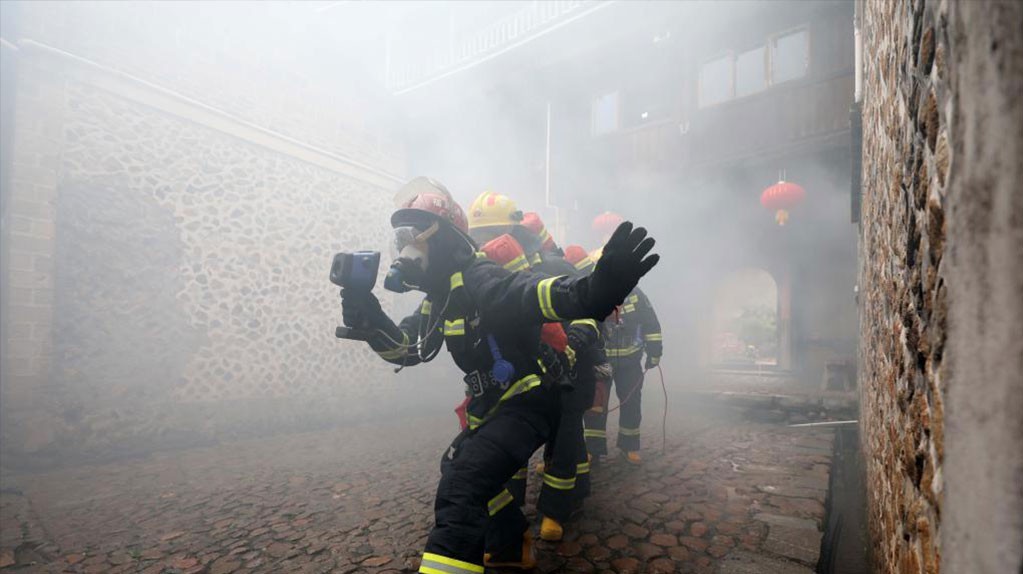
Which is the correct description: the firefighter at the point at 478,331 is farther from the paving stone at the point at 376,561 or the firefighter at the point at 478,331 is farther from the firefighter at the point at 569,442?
the paving stone at the point at 376,561

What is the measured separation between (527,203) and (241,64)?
6.87 meters

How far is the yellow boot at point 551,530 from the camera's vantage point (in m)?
2.92

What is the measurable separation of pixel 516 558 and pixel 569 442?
2.76 feet

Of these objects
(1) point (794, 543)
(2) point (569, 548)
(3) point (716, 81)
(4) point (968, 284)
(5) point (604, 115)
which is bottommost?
(2) point (569, 548)

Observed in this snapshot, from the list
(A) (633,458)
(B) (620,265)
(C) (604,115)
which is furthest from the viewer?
(C) (604,115)

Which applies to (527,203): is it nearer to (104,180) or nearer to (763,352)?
(104,180)

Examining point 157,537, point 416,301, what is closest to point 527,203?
point 416,301

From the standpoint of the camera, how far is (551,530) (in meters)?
2.93

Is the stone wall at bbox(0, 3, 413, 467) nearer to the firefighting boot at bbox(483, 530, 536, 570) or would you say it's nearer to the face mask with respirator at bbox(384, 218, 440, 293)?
the face mask with respirator at bbox(384, 218, 440, 293)

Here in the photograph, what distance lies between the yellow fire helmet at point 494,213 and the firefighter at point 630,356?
4.28 feet

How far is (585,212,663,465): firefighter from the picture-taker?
15.1 ft

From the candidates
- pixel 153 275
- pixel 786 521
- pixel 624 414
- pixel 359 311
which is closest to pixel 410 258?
pixel 359 311

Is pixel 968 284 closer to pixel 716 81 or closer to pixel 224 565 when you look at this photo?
pixel 224 565

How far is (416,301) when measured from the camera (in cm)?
1065
